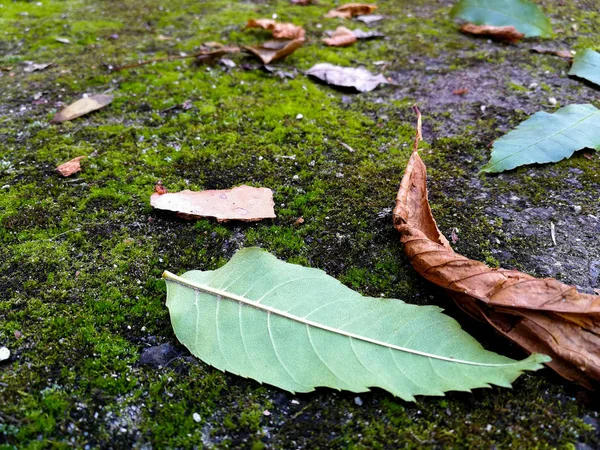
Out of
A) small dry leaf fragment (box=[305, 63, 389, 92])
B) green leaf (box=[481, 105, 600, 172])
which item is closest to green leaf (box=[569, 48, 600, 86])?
green leaf (box=[481, 105, 600, 172])

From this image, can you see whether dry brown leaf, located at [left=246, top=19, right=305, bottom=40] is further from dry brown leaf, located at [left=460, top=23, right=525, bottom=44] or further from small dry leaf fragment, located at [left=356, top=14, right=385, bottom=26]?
dry brown leaf, located at [left=460, top=23, right=525, bottom=44]

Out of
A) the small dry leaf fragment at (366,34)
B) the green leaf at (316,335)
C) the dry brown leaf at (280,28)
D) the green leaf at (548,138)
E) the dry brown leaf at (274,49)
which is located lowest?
the green leaf at (316,335)

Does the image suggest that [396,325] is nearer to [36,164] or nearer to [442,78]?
[36,164]

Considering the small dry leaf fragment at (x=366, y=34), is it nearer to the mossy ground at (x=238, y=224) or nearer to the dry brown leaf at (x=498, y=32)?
the mossy ground at (x=238, y=224)

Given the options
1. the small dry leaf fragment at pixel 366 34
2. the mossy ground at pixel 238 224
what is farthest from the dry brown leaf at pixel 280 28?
the small dry leaf fragment at pixel 366 34

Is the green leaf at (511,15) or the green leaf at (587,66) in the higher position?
the green leaf at (511,15)

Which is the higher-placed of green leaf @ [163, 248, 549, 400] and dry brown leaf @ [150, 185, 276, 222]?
dry brown leaf @ [150, 185, 276, 222]
